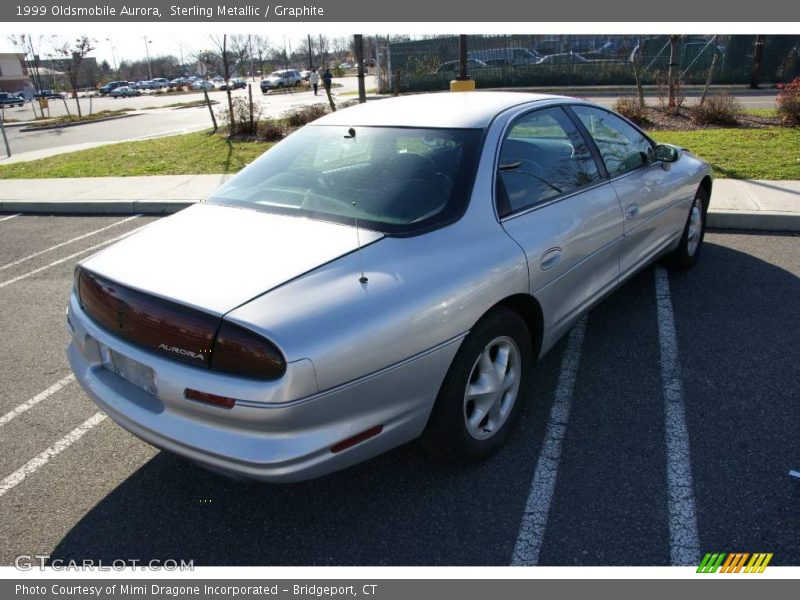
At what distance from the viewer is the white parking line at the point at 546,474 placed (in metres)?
2.52

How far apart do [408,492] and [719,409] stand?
1.77 metres

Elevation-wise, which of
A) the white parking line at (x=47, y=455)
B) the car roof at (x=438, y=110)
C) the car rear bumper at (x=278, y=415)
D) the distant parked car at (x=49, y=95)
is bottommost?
the distant parked car at (x=49, y=95)

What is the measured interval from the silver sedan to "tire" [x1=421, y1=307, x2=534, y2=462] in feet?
0.03

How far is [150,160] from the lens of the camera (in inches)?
504

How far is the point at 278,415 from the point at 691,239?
431 cm

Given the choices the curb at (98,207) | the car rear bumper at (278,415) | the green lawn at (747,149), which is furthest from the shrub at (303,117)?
the car rear bumper at (278,415)

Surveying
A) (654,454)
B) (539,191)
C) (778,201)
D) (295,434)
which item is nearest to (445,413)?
(295,434)

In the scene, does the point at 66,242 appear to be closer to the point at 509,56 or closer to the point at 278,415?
the point at 278,415

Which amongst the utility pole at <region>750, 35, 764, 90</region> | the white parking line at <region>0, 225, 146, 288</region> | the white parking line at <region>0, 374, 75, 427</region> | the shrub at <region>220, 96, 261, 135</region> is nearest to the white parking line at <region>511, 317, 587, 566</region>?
the white parking line at <region>0, 374, 75, 427</region>

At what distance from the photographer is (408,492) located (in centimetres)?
288

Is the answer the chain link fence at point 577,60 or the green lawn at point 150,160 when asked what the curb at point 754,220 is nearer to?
the green lawn at point 150,160

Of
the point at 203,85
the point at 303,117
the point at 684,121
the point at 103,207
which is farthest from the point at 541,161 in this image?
the point at 203,85

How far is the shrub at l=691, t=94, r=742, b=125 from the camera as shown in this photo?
12.8 meters

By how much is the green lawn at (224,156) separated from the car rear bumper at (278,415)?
24.7 feet
